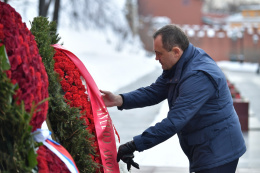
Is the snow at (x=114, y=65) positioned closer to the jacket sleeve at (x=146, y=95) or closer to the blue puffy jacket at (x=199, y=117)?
the jacket sleeve at (x=146, y=95)

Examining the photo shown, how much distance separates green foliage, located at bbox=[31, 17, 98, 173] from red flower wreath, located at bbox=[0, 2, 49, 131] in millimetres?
556

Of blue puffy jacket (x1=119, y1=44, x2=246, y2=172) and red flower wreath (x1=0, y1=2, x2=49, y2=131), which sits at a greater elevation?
red flower wreath (x1=0, y1=2, x2=49, y2=131)

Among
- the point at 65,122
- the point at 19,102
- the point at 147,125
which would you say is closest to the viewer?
the point at 19,102

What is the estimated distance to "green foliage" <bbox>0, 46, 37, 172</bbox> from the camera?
192 centimetres

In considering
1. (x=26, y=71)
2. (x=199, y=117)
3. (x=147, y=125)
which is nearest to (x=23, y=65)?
(x=26, y=71)

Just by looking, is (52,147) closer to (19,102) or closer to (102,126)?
(19,102)

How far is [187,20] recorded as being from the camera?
57.3 meters

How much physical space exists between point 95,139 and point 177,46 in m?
0.78

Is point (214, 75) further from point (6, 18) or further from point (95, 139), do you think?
point (6, 18)

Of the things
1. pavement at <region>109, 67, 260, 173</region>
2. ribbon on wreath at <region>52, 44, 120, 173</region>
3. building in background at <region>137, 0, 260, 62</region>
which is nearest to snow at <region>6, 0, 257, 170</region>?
pavement at <region>109, 67, 260, 173</region>

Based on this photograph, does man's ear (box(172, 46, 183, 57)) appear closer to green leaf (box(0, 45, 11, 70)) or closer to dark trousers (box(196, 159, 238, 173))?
dark trousers (box(196, 159, 238, 173))

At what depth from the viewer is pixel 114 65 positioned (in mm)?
24000

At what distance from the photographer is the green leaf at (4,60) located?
1.97 metres

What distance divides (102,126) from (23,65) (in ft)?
3.70
